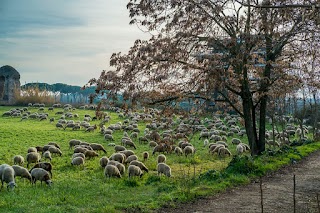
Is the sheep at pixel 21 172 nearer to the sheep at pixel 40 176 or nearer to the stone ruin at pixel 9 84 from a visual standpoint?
the sheep at pixel 40 176

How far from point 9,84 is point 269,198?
6072 centimetres

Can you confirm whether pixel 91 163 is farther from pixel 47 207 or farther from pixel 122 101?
pixel 47 207

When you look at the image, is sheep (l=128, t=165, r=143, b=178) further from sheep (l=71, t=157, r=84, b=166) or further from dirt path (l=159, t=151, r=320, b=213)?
dirt path (l=159, t=151, r=320, b=213)

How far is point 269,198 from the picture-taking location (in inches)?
461

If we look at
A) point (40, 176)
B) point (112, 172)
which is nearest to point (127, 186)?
point (112, 172)

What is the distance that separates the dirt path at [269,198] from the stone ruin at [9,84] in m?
55.2

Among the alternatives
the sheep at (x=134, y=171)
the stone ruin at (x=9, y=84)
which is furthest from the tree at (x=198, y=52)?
the stone ruin at (x=9, y=84)

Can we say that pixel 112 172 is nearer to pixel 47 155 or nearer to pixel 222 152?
pixel 47 155

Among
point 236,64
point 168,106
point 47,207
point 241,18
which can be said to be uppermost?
point 241,18

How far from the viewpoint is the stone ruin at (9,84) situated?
63750 mm

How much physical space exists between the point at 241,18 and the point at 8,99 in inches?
2128

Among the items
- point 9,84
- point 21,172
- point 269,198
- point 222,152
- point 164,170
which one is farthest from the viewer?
point 9,84

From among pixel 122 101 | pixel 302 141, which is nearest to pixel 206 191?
pixel 122 101

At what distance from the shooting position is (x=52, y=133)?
106 ft
